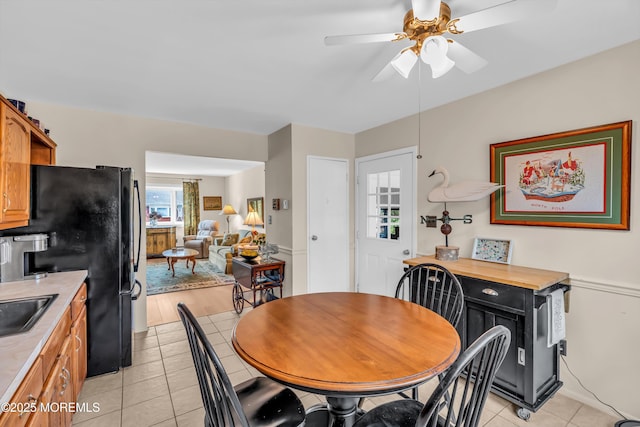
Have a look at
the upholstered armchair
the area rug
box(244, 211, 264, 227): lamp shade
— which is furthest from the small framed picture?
the upholstered armchair

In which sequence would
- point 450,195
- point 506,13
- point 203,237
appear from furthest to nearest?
point 203,237, point 450,195, point 506,13

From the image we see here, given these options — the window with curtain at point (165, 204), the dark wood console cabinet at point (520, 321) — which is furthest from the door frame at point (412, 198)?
Result: the window with curtain at point (165, 204)

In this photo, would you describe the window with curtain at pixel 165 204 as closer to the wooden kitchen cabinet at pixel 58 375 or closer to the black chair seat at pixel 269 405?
the wooden kitchen cabinet at pixel 58 375

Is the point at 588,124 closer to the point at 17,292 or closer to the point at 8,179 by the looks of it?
the point at 8,179

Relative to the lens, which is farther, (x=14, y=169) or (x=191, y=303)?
(x=191, y=303)

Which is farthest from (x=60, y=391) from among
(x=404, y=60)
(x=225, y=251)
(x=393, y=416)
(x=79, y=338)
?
(x=225, y=251)

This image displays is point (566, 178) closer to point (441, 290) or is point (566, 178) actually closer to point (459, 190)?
point (459, 190)

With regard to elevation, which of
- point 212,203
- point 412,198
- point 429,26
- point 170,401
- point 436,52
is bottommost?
point 170,401

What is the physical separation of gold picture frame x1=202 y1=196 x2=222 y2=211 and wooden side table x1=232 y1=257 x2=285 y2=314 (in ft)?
17.6

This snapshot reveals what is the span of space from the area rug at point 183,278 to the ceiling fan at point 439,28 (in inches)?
188

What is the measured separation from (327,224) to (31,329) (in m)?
2.90

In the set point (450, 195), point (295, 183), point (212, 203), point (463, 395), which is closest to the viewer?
point (463, 395)

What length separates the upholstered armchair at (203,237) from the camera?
25.3 ft

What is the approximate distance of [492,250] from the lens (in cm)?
250
